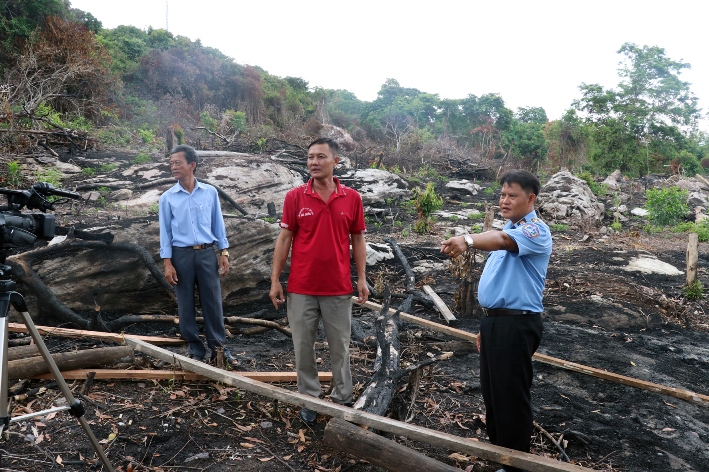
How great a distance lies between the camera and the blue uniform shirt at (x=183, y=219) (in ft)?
12.7

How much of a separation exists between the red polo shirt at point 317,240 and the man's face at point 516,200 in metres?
1.05

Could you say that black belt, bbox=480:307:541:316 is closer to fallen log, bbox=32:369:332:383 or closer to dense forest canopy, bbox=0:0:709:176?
fallen log, bbox=32:369:332:383

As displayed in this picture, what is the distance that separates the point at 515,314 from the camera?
2.52 metres

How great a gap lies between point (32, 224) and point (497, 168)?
23999 millimetres

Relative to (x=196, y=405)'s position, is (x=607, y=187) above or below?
above

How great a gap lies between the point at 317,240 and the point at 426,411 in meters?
1.60

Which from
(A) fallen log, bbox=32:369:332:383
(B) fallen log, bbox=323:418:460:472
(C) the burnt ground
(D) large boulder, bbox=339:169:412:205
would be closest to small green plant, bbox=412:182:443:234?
(D) large boulder, bbox=339:169:412:205

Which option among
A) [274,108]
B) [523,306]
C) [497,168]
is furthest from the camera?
[274,108]

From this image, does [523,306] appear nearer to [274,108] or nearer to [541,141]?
[274,108]

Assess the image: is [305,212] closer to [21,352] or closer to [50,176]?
[21,352]

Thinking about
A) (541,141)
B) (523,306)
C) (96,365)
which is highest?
(541,141)

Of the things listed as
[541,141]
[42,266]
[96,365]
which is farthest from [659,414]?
[541,141]

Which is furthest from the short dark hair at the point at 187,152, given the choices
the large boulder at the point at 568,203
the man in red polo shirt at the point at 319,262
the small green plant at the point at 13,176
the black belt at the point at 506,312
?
the large boulder at the point at 568,203

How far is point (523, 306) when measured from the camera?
2504 mm
